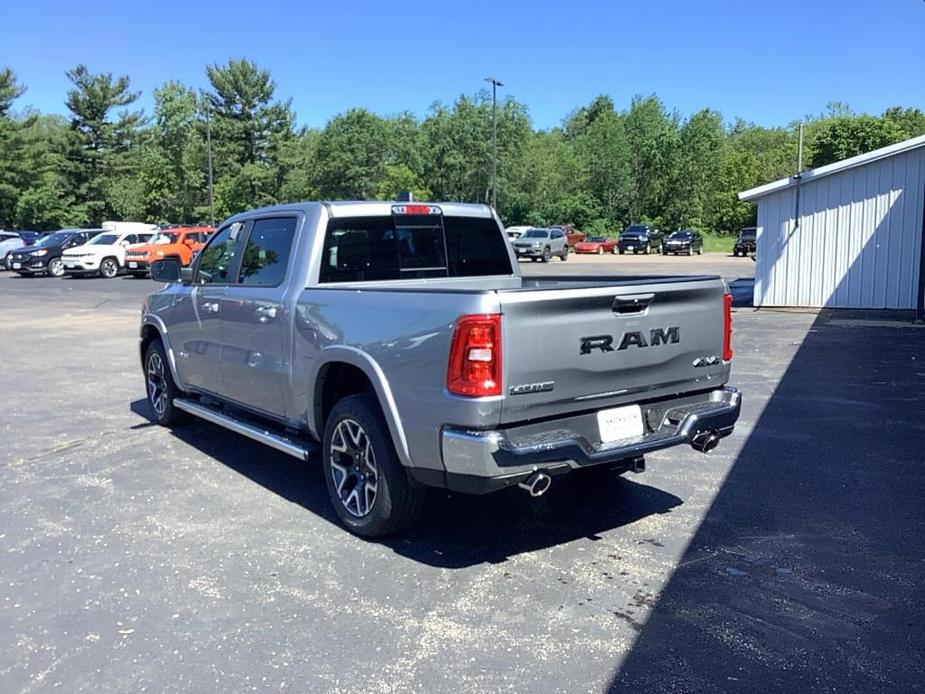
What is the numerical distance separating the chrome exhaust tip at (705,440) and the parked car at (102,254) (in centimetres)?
3004

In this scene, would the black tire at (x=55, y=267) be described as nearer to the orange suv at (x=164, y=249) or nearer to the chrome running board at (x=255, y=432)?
the orange suv at (x=164, y=249)

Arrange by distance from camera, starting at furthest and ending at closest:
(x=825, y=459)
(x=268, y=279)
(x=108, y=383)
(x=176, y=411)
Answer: (x=108, y=383)
(x=176, y=411)
(x=825, y=459)
(x=268, y=279)

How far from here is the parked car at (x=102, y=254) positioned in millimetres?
30625

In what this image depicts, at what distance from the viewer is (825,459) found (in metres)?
6.30

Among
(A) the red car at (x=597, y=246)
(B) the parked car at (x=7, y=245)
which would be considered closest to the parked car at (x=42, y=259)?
(B) the parked car at (x=7, y=245)

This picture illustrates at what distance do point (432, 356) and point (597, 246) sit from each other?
53.1 metres

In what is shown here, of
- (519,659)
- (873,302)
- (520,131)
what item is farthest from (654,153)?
(519,659)

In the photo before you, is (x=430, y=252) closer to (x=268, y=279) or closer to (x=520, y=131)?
(x=268, y=279)

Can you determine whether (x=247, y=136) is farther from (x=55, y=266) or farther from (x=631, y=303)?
(x=631, y=303)

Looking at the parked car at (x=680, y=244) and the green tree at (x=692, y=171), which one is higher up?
the green tree at (x=692, y=171)

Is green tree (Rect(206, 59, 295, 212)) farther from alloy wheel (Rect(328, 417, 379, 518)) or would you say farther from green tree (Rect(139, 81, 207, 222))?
alloy wheel (Rect(328, 417, 379, 518))

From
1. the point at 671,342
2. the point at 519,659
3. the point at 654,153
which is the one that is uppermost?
the point at 654,153

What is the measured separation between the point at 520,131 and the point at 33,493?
212 ft

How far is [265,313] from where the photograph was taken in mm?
5379
